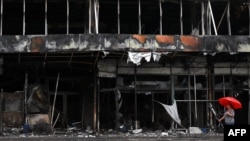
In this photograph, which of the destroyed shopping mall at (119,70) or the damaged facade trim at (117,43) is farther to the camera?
the destroyed shopping mall at (119,70)

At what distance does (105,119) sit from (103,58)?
10.2 ft

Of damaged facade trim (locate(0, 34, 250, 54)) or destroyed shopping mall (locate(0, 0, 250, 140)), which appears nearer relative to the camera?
damaged facade trim (locate(0, 34, 250, 54))

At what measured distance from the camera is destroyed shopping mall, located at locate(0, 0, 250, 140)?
1709 cm

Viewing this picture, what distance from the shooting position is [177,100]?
18734mm

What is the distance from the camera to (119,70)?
1855 cm

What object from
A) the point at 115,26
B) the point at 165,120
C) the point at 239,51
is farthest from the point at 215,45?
the point at 115,26

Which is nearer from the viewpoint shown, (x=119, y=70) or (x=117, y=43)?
(x=117, y=43)

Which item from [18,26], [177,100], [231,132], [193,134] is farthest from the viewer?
[18,26]

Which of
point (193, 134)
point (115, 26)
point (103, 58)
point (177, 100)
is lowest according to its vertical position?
point (193, 134)

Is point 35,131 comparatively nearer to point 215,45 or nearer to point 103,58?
point 103,58

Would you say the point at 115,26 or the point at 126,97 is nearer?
the point at 126,97

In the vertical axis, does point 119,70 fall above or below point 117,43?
below

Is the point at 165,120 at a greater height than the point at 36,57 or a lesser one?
lesser

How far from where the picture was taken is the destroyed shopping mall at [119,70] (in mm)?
17094
